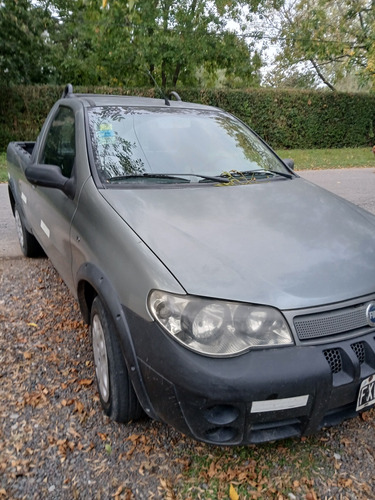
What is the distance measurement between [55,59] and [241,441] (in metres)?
19.3

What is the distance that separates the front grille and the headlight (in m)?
0.07

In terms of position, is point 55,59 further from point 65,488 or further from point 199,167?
point 65,488

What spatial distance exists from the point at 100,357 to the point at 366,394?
136 cm

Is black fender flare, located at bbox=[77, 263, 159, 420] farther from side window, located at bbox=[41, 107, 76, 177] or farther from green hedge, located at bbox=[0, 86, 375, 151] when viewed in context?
green hedge, located at bbox=[0, 86, 375, 151]

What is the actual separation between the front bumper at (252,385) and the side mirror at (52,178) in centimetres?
126

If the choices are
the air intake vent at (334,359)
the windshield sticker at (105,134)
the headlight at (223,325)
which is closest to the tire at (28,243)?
the windshield sticker at (105,134)

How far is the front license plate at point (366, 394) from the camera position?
1.84 meters

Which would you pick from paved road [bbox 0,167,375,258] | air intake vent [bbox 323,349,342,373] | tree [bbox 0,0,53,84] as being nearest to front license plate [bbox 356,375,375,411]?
air intake vent [bbox 323,349,342,373]

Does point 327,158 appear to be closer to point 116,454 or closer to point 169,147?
point 169,147

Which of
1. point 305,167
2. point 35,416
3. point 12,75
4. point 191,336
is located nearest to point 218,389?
point 191,336

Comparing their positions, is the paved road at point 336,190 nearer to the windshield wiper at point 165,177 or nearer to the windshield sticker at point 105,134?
the windshield sticker at point 105,134

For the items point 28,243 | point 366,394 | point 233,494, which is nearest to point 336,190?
point 28,243

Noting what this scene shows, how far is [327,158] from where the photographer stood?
15.2 m

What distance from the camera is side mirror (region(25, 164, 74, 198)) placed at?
2746 millimetres
